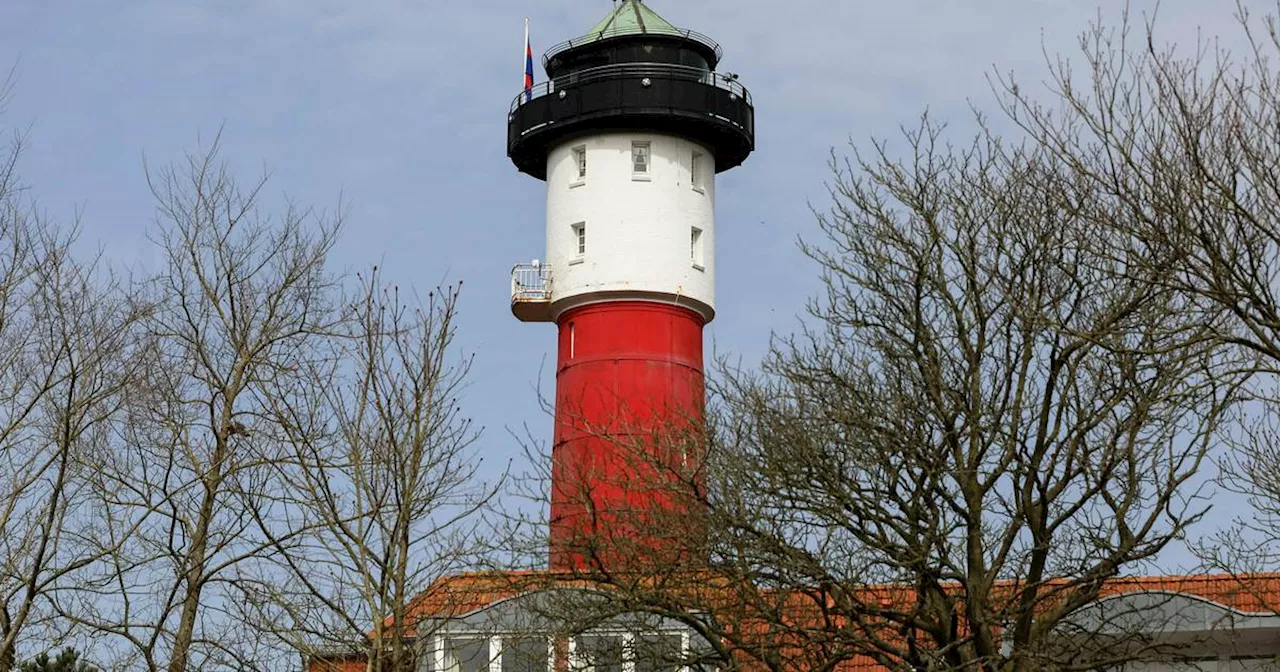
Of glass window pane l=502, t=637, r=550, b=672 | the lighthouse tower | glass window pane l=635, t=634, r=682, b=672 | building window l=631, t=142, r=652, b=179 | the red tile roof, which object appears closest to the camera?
the red tile roof

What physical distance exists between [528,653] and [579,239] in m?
18.9

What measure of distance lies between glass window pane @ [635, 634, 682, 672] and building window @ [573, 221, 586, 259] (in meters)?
18.4

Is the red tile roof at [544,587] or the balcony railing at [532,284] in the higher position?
the balcony railing at [532,284]

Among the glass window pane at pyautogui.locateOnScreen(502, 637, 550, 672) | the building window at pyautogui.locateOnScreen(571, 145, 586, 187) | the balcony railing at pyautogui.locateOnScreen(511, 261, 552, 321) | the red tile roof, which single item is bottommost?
the glass window pane at pyautogui.locateOnScreen(502, 637, 550, 672)

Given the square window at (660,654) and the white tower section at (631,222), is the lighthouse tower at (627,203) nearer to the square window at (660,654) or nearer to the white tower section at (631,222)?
the white tower section at (631,222)

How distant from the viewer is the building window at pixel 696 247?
125 feet

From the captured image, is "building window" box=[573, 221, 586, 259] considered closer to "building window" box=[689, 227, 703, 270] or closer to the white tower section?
the white tower section

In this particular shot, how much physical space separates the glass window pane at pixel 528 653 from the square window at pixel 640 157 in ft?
53.3

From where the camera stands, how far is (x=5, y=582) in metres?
18.1

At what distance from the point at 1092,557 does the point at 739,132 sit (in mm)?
21723

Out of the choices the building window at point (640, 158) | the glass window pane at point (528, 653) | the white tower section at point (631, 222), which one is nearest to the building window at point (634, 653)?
the glass window pane at point (528, 653)

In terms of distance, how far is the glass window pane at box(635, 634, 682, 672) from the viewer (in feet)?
62.1

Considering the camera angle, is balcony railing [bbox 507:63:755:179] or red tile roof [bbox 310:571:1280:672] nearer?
red tile roof [bbox 310:571:1280:672]

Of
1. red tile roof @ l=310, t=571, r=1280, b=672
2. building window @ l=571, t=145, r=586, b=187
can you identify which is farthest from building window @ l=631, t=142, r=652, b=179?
red tile roof @ l=310, t=571, r=1280, b=672
